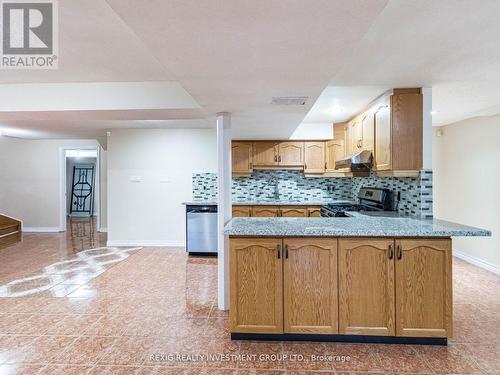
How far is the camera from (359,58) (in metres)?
2.41

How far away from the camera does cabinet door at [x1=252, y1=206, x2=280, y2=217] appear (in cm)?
536

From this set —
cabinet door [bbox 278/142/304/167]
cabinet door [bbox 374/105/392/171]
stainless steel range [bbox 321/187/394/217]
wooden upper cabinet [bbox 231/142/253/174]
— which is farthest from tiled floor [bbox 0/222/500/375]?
cabinet door [bbox 278/142/304/167]

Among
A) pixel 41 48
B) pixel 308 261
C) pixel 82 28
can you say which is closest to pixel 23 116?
pixel 41 48

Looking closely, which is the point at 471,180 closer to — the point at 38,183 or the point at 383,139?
the point at 383,139

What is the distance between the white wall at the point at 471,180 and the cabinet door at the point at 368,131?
194 centimetres

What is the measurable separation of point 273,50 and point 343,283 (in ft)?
5.83

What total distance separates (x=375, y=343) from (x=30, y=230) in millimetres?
8456

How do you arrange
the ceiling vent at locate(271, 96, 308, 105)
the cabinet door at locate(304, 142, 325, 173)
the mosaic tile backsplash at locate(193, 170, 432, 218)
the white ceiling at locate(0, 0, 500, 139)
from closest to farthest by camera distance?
the white ceiling at locate(0, 0, 500, 139)
the ceiling vent at locate(271, 96, 308, 105)
the cabinet door at locate(304, 142, 325, 173)
the mosaic tile backsplash at locate(193, 170, 432, 218)

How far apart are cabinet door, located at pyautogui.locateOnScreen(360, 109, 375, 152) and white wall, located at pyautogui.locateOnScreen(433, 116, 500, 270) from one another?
1.94 meters

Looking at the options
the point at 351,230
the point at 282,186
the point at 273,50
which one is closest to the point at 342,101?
the point at 351,230

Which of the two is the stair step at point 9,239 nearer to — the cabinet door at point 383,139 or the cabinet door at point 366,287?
the cabinet door at point 366,287

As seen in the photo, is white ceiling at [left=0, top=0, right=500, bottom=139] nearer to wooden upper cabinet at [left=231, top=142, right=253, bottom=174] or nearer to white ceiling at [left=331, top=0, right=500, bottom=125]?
white ceiling at [left=331, top=0, right=500, bottom=125]

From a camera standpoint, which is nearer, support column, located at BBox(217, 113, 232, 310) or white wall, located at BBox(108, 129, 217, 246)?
support column, located at BBox(217, 113, 232, 310)

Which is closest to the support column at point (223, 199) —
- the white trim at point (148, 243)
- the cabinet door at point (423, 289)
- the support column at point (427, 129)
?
the cabinet door at point (423, 289)
